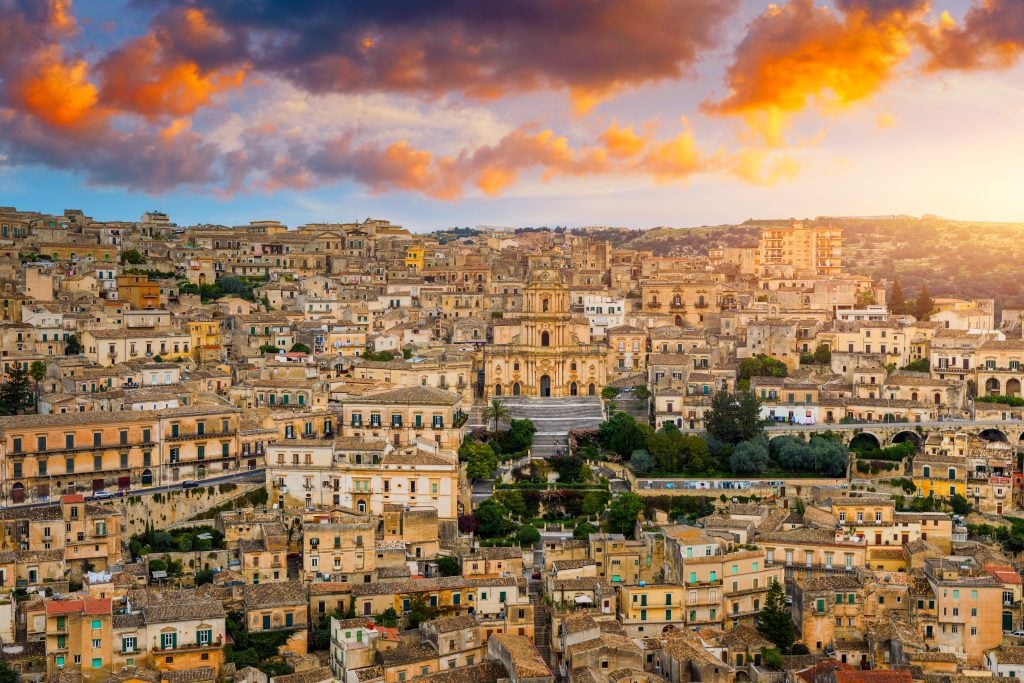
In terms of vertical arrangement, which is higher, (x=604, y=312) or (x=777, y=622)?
(x=604, y=312)

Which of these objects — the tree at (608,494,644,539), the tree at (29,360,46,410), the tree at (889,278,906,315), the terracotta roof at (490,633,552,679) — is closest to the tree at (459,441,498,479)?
the tree at (608,494,644,539)

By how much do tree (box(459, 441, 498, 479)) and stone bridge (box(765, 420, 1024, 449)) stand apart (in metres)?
10.9

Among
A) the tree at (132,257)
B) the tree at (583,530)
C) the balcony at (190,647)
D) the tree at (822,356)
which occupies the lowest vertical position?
the balcony at (190,647)

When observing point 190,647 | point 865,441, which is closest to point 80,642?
point 190,647

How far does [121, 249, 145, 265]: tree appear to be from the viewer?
72.8 meters

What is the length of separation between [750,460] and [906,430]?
23.8ft

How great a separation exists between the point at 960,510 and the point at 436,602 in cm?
1923

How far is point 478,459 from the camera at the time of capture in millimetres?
46938

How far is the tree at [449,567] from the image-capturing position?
40250 mm

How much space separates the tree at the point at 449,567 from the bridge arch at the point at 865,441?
17.7 m

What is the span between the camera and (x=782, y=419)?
5238cm

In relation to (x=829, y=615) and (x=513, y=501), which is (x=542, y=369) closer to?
(x=513, y=501)

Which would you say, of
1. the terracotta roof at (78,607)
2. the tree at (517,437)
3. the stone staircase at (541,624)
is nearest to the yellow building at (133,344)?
the tree at (517,437)

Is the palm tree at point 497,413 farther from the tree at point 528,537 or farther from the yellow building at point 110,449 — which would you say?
the yellow building at point 110,449
